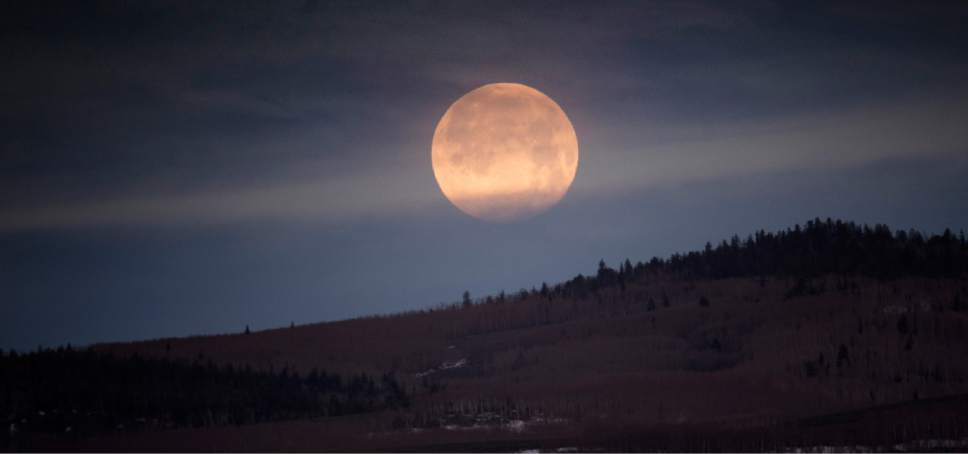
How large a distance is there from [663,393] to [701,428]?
126 feet

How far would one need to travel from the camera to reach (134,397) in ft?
575

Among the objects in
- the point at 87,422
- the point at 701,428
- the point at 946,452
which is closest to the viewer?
the point at 946,452

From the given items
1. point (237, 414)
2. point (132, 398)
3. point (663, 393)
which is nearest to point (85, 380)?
point (132, 398)

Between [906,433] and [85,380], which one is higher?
[85,380]

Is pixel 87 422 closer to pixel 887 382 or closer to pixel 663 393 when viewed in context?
pixel 663 393

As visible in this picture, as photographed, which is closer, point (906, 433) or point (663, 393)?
point (906, 433)

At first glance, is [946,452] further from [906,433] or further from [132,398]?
[132,398]

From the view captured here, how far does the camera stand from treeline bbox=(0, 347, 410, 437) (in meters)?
166

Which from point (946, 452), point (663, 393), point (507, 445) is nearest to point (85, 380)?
point (507, 445)

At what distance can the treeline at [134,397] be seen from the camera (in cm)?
16600

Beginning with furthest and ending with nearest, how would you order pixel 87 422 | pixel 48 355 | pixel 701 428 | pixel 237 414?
1. pixel 48 355
2. pixel 237 414
3. pixel 87 422
4. pixel 701 428

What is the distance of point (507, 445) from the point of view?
465ft

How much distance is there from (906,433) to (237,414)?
8838 centimetres

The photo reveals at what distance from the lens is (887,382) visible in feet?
635
